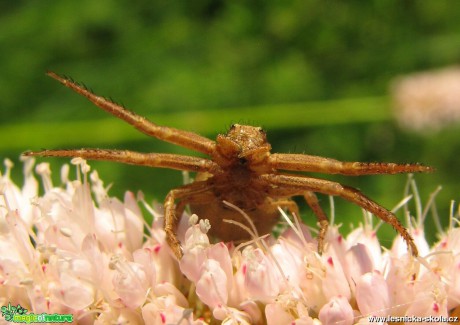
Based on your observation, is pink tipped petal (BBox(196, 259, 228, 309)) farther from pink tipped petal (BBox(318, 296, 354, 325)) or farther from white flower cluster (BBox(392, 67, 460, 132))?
white flower cluster (BBox(392, 67, 460, 132))

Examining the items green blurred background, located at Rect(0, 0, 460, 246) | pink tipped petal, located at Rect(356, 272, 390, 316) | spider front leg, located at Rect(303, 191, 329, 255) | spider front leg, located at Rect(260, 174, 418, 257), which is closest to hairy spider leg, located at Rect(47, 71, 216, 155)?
spider front leg, located at Rect(260, 174, 418, 257)

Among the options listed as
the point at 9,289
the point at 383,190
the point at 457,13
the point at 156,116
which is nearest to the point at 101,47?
the point at 156,116

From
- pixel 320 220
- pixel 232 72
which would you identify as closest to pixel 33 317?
pixel 320 220

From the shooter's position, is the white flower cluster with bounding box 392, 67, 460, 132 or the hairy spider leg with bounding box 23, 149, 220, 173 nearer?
the hairy spider leg with bounding box 23, 149, 220, 173

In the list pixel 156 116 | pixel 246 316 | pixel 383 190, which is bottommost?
pixel 246 316

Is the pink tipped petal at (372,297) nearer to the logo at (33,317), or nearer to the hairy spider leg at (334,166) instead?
the hairy spider leg at (334,166)

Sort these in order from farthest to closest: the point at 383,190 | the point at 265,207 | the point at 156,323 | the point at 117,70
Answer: the point at 117,70 → the point at 383,190 → the point at 265,207 → the point at 156,323

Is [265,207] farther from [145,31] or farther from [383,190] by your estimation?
[145,31]
